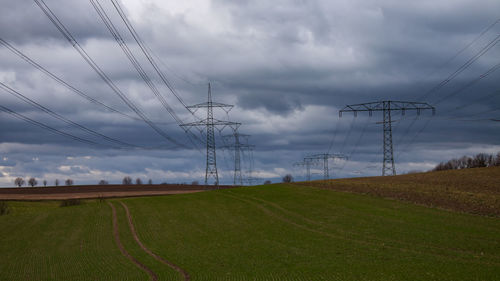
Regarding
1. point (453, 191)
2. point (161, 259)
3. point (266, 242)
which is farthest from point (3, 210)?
point (453, 191)

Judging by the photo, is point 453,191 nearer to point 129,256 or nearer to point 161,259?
point 161,259

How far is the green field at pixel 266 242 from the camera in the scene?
1009 inches

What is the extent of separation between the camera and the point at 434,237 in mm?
33719

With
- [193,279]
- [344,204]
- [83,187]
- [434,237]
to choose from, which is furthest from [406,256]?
[83,187]

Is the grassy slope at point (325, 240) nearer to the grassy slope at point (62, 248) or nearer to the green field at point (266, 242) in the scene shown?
the green field at point (266, 242)

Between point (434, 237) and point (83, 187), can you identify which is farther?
point (83, 187)

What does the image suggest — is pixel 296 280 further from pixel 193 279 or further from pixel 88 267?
pixel 88 267

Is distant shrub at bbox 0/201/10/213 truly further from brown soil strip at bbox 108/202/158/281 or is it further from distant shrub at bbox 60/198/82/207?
brown soil strip at bbox 108/202/158/281

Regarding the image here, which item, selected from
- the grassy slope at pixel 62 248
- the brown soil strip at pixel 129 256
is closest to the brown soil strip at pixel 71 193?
the grassy slope at pixel 62 248

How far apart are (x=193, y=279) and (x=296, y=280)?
19.3 feet

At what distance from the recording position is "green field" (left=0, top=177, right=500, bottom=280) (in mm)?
25625

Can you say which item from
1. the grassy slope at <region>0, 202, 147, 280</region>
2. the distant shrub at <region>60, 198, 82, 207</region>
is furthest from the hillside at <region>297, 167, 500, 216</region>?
the distant shrub at <region>60, 198, 82, 207</region>

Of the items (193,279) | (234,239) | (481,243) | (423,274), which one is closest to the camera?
(423,274)

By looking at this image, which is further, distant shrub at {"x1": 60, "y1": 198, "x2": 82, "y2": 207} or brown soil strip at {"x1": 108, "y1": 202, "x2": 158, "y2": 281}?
distant shrub at {"x1": 60, "y1": 198, "x2": 82, "y2": 207}
